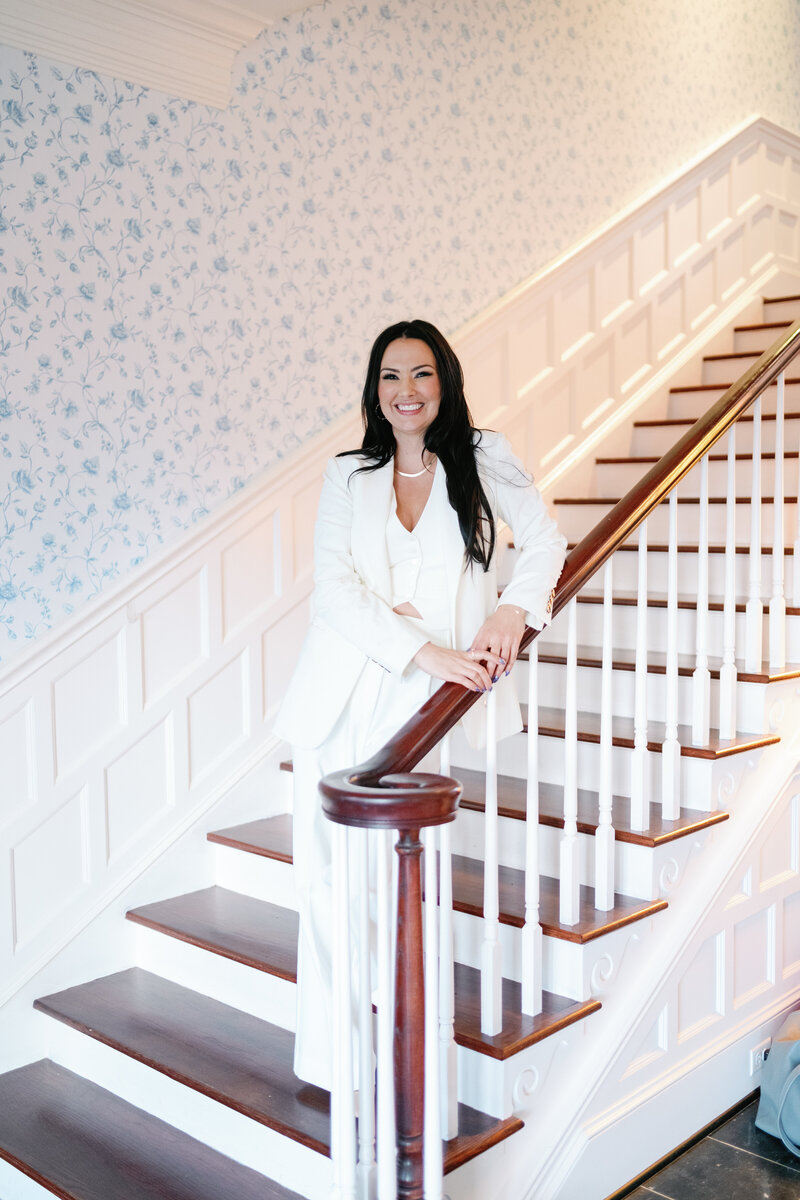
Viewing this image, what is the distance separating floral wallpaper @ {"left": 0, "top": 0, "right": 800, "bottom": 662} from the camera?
2.70m

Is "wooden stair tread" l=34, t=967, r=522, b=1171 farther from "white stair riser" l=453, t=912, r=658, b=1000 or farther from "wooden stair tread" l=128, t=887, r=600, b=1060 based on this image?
"white stair riser" l=453, t=912, r=658, b=1000

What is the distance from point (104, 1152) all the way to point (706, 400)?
352 centimetres

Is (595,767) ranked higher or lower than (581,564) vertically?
lower

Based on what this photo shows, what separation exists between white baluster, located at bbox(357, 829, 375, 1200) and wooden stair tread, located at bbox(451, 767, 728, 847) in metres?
0.87

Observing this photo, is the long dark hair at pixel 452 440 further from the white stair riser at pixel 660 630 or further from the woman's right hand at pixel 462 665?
the white stair riser at pixel 660 630

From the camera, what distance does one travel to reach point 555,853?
2584 millimetres

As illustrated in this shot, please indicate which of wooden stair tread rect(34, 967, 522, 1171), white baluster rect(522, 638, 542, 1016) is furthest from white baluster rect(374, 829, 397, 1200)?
white baluster rect(522, 638, 542, 1016)

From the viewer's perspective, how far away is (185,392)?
3.01m

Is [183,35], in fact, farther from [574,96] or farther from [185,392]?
[574,96]

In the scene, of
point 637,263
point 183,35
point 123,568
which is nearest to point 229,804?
point 123,568

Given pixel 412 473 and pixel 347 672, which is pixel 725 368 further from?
pixel 347 672

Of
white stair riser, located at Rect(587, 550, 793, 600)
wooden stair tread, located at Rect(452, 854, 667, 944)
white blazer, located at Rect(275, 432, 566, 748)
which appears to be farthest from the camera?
white stair riser, located at Rect(587, 550, 793, 600)

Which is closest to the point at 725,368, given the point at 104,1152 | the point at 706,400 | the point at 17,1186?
the point at 706,400

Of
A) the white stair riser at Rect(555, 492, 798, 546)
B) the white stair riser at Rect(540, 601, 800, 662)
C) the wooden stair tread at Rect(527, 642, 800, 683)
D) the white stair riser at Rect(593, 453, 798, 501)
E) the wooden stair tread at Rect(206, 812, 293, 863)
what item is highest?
the white stair riser at Rect(593, 453, 798, 501)
